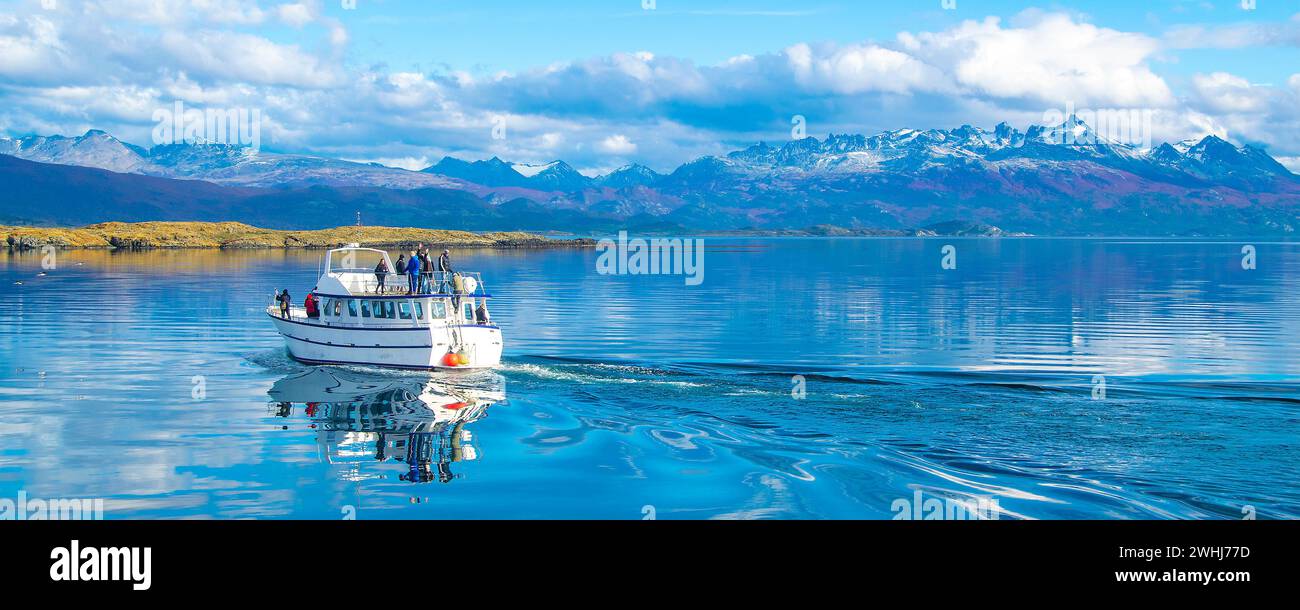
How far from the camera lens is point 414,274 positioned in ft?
152

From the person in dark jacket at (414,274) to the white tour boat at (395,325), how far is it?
1.64 feet

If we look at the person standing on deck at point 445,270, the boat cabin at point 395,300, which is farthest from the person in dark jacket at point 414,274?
the person standing on deck at point 445,270

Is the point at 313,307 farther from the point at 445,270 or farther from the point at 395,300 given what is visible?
the point at 445,270

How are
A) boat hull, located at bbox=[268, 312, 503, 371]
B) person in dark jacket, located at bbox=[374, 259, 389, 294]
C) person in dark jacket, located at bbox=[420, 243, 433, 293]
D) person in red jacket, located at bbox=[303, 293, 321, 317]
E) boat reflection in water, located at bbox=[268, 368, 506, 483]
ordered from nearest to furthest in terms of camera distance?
boat reflection in water, located at bbox=[268, 368, 506, 483] < boat hull, located at bbox=[268, 312, 503, 371] < person in dark jacket, located at bbox=[420, 243, 433, 293] < person in dark jacket, located at bbox=[374, 259, 389, 294] < person in red jacket, located at bbox=[303, 293, 321, 317]

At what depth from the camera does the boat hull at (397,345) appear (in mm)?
44438

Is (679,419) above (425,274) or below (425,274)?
below

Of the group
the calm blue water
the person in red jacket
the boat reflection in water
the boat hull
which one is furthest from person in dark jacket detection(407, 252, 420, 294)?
the person in red jacket

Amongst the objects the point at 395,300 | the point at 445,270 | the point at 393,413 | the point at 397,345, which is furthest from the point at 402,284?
the point at 393,413

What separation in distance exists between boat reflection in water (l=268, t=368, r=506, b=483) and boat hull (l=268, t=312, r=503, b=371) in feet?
2.75

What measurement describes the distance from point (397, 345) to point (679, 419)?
1703 centimetres

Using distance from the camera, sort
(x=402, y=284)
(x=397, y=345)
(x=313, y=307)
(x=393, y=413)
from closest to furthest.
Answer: (x=393, y=413) → (x=397, y=345) → (x=402, y=284) → (x=313, y=307)

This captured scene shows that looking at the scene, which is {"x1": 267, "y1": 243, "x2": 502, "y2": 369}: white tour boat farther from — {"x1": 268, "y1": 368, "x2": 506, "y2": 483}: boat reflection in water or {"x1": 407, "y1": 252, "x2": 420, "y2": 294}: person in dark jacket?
{"x1": 268, "y1": 368, "x2": 506, "y2": 483}: boat reflection in water

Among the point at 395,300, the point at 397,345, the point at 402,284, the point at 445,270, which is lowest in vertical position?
the point at 397,345

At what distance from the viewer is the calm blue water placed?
80.5 feet
